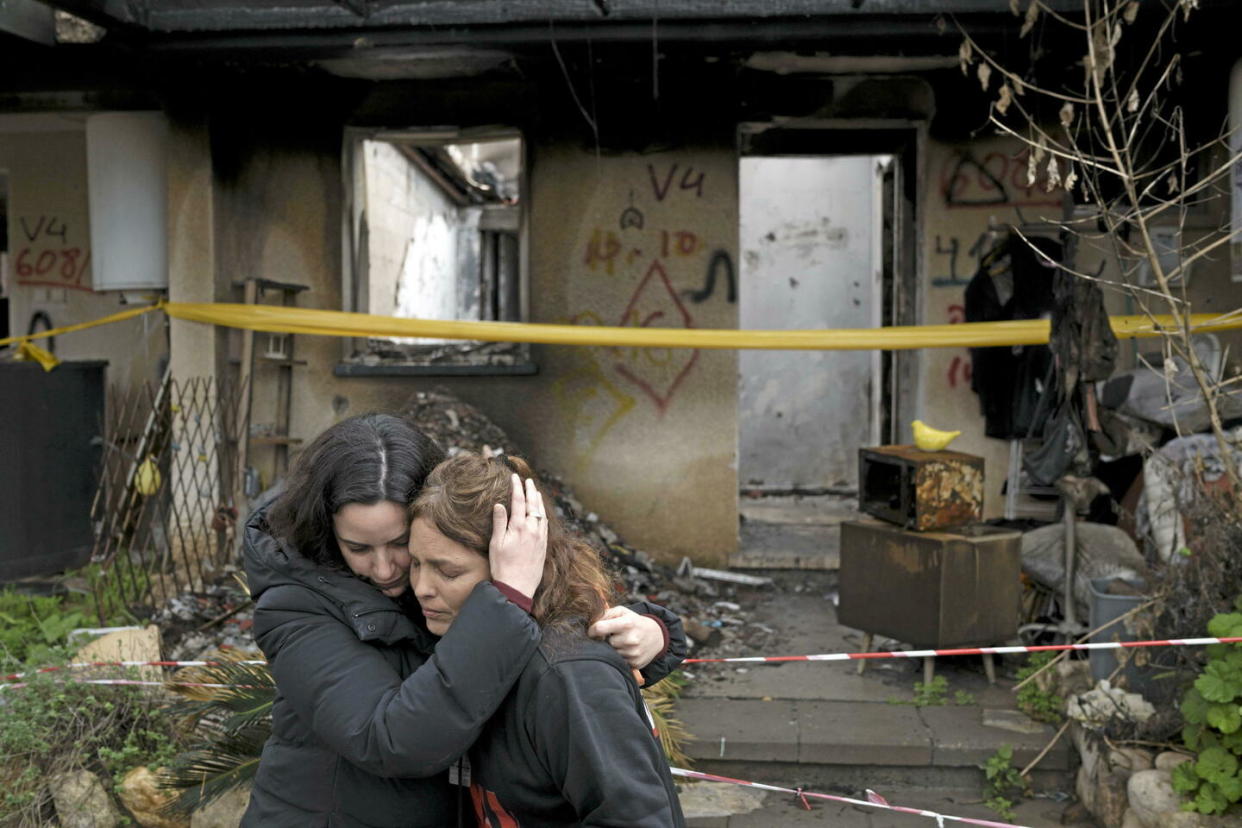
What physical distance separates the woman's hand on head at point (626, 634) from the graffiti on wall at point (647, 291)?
222 inches

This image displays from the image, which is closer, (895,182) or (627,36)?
(627,36)

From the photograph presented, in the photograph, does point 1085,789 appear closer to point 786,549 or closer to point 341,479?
point 786,549

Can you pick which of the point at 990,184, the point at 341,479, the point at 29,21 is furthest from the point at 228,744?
the point at 990,184

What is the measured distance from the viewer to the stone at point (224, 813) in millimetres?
3861

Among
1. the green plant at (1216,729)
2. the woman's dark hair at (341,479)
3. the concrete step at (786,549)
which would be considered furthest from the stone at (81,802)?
the concrete step at (786,549)

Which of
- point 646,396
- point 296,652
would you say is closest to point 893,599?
point 646,396

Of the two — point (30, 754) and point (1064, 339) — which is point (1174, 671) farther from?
point (30, 754)

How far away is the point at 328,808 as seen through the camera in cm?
189

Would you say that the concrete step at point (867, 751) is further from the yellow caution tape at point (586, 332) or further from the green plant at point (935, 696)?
the yellow caution tape at point (586, 332)

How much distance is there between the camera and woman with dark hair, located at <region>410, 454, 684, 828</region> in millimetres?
1608

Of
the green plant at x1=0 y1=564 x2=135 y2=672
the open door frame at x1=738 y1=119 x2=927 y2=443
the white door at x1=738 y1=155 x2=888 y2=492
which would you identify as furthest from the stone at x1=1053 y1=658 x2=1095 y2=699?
the white door at x1=738 y1=155 x2=888 y2=492

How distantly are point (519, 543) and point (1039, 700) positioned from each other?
4084 mm

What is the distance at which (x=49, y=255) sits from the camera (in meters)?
8.42

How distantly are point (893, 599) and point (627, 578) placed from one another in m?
1.80
